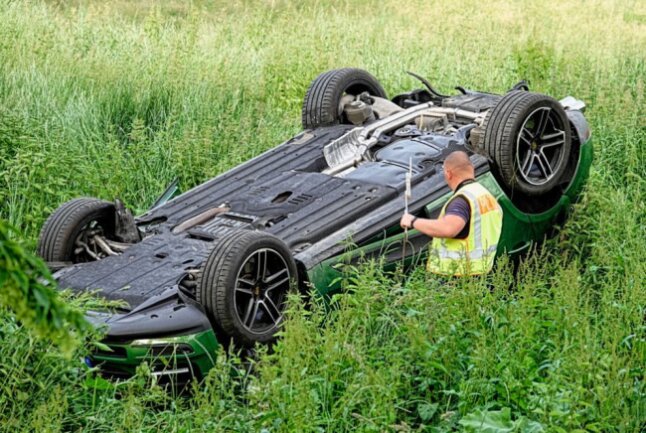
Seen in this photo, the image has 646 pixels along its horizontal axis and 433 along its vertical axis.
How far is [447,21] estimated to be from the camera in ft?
53.3

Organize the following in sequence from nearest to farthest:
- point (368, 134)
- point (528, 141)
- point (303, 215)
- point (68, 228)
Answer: point (68, 228)
point (303, 215)
point (528, 141)
point (368, 134)

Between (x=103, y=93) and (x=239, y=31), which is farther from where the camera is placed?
(x=239, y=31)

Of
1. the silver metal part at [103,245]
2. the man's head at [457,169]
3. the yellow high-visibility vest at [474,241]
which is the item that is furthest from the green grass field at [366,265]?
the man's head at [457,169]

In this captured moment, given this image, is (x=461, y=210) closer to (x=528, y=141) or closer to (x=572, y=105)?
(x=528, y=141)

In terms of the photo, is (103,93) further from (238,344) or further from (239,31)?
(238,344)

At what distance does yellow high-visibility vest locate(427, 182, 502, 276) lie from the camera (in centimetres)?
755

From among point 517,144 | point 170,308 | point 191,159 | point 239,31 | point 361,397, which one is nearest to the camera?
point 361,397

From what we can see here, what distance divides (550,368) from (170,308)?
2.27 m

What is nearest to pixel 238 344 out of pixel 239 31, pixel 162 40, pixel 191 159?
pixel 191 159

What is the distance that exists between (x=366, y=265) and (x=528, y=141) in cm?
211

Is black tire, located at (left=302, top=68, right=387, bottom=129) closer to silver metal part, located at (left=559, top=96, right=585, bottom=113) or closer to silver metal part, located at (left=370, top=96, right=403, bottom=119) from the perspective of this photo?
silver metal part, located at (left=370, top=96, right=403, bottom=119)

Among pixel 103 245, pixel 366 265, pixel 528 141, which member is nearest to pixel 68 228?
pixel 103 245

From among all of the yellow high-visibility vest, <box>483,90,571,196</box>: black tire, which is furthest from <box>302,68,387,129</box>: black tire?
the yellow high-visibility vest

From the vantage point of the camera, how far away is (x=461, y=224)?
749cm
